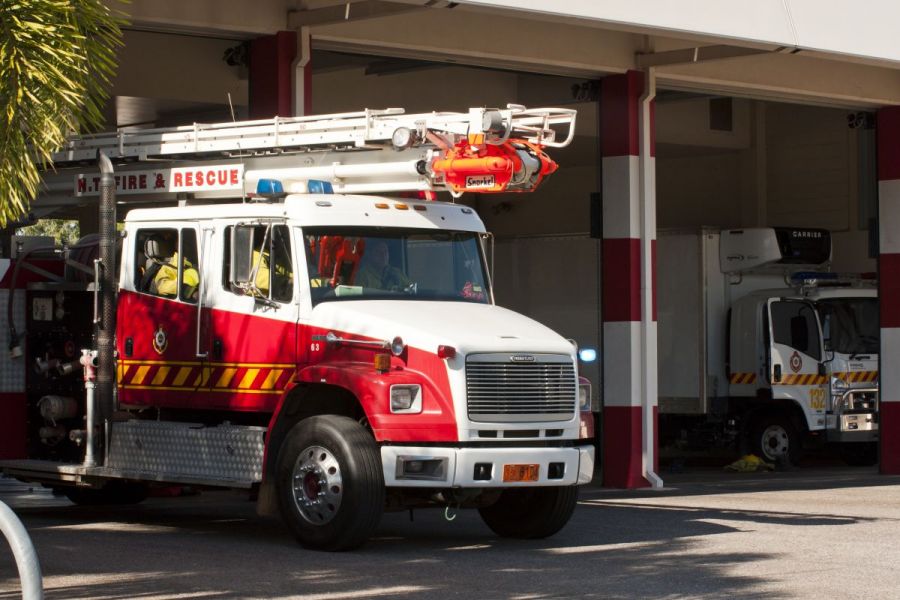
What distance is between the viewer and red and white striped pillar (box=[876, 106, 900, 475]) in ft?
76.4

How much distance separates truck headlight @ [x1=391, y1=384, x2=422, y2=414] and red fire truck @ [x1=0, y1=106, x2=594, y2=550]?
0.6 inches

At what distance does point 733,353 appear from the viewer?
2539 cm

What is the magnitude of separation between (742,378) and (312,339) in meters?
13.4

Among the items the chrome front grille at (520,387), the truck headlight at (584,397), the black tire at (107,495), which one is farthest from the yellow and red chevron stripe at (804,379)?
the chrome front grille at (520,387)

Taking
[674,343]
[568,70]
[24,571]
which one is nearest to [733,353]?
[674,343]

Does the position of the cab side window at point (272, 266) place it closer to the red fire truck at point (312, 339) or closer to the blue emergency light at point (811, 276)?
the red fire truck at point (312, 339)

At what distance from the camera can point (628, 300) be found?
67.5 ft

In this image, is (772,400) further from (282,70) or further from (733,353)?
(282,70)

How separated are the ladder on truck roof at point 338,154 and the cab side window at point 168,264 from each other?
2.11ft

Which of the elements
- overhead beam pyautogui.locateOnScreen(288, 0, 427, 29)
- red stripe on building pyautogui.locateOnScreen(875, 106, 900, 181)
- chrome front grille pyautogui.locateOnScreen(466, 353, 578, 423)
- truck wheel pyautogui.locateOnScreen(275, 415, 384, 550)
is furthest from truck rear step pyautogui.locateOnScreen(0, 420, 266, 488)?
red stripe on building pyautogui.locateOnScreen(875, 106, 900, 181)

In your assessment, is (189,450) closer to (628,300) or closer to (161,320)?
(161,320)

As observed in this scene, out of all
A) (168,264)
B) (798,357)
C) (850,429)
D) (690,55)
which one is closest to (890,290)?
(798,357)

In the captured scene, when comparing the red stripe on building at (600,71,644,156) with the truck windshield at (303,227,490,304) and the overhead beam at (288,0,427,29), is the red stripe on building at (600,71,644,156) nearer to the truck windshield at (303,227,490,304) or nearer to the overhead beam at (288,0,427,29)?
the overhead beam at (288,0,427,29)

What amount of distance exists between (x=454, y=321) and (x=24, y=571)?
6.59m
